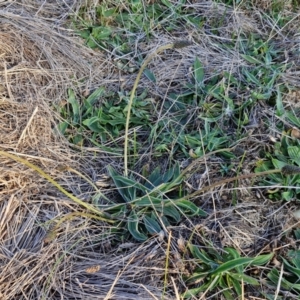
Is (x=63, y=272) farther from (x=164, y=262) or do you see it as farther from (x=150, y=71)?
(x=150, y=71)

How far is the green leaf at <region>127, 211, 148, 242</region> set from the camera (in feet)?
5.18

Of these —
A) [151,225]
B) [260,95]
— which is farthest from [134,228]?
[260,95]

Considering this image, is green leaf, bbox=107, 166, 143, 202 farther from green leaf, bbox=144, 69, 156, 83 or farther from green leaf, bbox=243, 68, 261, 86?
green leaf, bbox=243, 68, 261, 86

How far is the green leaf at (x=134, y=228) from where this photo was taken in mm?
1578

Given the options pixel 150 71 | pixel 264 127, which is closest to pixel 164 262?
pixel 264 127

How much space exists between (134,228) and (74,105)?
0.63 meters

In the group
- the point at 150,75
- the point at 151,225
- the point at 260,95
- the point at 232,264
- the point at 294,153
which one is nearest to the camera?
the point at 232,264

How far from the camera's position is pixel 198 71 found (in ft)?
6.98

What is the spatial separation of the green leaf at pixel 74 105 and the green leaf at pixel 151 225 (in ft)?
1.80

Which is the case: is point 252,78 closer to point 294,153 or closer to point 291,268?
point 294,153

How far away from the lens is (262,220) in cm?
166

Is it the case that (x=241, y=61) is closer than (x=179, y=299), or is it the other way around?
(x=179, y=299)

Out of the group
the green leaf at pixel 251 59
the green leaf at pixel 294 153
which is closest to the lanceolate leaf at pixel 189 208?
the green leaf at pixel 294 153

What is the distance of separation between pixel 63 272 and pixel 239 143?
30.7 inches
